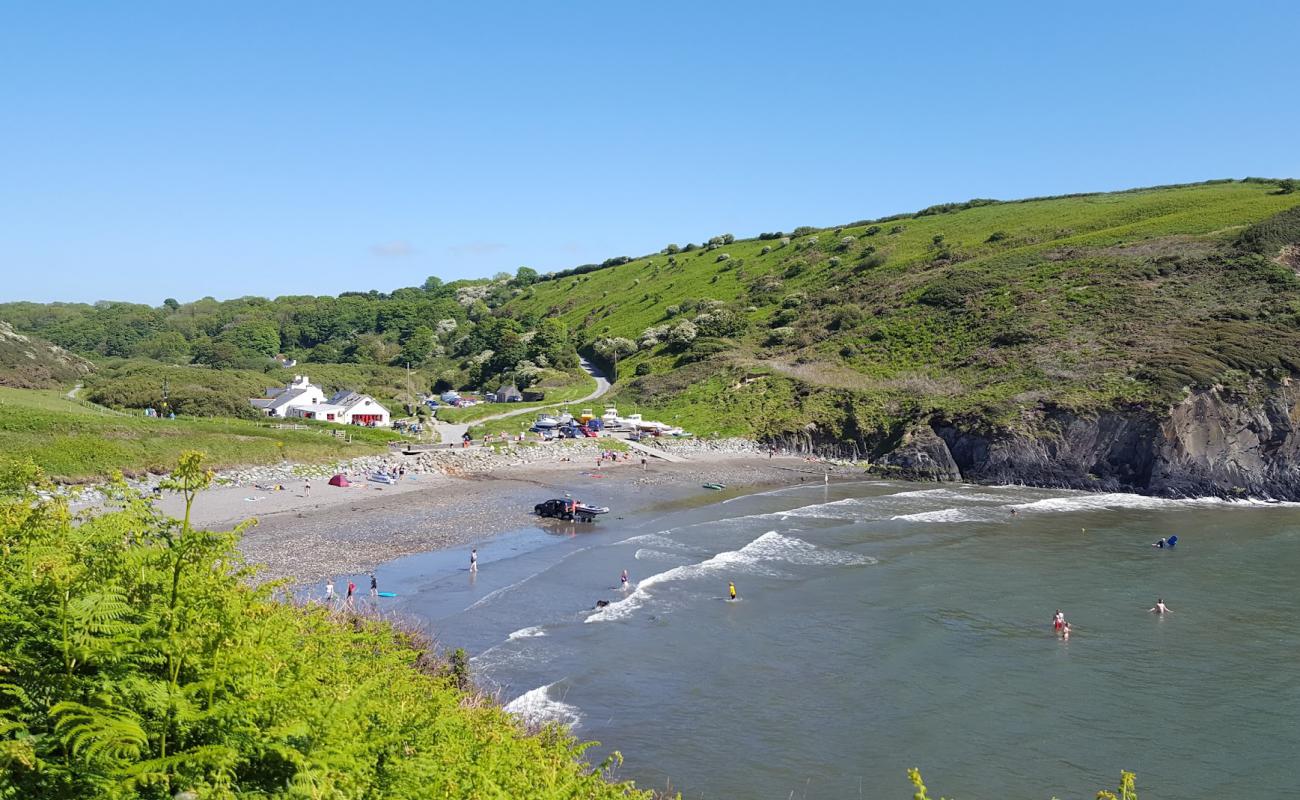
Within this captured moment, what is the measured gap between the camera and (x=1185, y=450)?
6975 cm

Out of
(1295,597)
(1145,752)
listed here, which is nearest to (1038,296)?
(1295,597)

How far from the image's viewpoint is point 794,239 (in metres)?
170

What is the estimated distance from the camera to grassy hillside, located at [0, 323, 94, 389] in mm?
93688

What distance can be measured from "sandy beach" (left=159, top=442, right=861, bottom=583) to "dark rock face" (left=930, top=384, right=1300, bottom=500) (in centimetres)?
1925

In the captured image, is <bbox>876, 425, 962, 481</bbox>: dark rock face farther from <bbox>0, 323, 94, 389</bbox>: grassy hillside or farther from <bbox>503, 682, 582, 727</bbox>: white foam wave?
<bbox>0, 323, 94, 389</bbox>: grassy hillside

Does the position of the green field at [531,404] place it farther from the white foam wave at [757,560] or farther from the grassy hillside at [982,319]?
the white foam wave at [757,560]

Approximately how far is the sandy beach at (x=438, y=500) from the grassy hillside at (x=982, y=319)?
50.1ft

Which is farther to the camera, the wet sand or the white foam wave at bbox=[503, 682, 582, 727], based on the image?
the wet sand

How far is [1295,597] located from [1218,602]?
14.0ft

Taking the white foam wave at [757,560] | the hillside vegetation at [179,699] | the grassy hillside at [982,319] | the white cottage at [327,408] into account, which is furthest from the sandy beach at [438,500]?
the white cottage at [327,408]

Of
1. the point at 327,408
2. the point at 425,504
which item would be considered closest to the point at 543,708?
the point at 425,504

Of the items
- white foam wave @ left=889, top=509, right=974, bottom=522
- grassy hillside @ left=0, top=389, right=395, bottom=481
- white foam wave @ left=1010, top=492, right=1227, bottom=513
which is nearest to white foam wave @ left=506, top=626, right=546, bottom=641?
grassy hillside @ left=0, top=389, right=395, bottom=481

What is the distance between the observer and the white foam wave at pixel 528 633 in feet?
106

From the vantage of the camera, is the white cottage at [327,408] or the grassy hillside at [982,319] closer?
the grassy hillside at [982,319]
